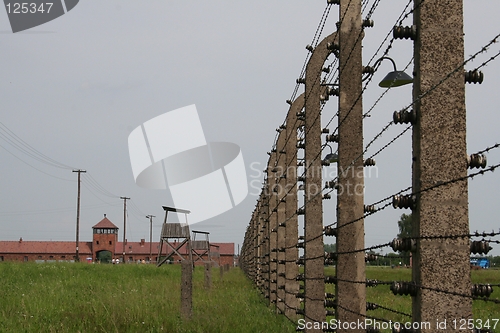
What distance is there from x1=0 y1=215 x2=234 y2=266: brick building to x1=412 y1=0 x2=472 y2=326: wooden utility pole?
88.6 meters

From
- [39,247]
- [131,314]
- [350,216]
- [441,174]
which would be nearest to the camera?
[441,174]

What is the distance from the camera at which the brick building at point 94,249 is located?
91125 mm

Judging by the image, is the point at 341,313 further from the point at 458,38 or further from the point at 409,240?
the point at 458,38

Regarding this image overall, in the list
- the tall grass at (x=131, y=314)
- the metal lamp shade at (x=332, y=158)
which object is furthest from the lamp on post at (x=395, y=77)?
the tall grass at (x=131, y=314)

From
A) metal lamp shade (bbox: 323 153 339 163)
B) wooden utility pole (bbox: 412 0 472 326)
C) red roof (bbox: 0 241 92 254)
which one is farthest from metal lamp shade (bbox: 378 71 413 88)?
red roof (bbox: 0 241 92 254)

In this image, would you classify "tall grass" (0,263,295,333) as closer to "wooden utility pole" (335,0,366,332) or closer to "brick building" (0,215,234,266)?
"wooden utility pole" (335,0,366,332)

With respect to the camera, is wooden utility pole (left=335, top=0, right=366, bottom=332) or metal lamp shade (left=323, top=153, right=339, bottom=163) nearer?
wooden utility pole (left=335, top=0, right=366, bottom=332)

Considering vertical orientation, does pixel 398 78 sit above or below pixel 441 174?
above

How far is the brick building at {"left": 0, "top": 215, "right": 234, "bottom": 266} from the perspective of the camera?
91.1 meters

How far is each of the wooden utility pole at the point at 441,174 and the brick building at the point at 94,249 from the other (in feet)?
291

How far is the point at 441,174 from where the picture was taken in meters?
2.84

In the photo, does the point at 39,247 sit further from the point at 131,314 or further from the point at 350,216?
the point at 350,216

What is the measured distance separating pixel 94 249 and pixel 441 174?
3570 inches

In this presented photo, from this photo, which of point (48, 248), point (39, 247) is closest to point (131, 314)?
point (48, 248)
